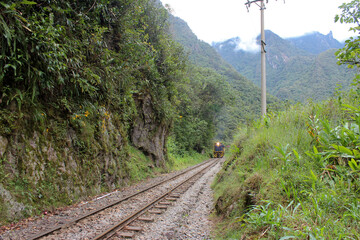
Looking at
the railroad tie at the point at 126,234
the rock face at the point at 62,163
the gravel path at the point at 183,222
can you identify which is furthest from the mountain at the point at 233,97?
the railroad tie at the point at 126,234

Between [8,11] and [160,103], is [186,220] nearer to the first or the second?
[8,11]

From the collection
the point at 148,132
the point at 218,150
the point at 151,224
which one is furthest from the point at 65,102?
the point at 218,150

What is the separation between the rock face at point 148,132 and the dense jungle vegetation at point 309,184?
356 inches

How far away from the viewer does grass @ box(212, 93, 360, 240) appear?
89.5 inches

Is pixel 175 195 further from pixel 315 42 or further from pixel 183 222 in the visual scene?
pixel 315 42

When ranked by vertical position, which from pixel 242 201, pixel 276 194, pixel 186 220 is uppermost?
pixel 276 194

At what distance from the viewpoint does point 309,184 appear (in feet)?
9.87

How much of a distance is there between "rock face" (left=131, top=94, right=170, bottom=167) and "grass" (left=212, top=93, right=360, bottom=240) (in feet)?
30.1

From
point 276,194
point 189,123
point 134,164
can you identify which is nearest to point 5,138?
point 276,194

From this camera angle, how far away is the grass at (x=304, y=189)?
227 centimetres

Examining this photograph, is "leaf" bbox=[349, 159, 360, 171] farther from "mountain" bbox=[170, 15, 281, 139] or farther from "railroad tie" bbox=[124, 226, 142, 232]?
"mountain" bbox=[170, 15, 281, 139]

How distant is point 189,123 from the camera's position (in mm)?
29141

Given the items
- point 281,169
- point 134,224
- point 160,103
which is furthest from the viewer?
point 160,103

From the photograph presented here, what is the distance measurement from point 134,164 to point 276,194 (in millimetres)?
9206
